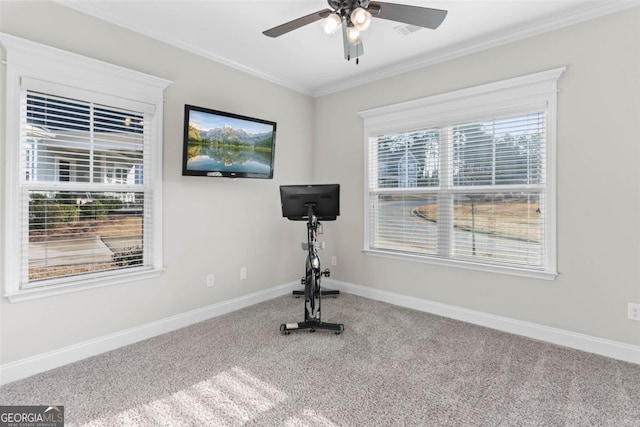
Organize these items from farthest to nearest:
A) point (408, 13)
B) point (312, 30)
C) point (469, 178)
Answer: point (469, 178) → point (312, 30) → point (408, 13)

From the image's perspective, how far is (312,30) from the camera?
9.23 ft

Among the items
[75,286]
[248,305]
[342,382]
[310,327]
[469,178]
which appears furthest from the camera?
[248,305]

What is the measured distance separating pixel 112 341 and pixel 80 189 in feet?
4.04

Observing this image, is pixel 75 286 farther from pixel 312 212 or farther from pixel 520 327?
pixel 520 327

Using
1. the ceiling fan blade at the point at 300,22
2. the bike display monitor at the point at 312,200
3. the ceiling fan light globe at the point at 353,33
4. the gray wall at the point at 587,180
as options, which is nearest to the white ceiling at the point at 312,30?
the gray wall at the point at 587,180

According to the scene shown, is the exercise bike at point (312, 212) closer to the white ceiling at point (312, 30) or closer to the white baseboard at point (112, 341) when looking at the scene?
the white baseboard at point (112, 341)

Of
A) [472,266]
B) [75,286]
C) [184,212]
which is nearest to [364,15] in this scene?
[184,212]

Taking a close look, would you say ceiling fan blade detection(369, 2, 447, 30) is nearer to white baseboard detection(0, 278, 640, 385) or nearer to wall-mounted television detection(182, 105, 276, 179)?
wall-mounted television detection(182, 105, 276, 179)

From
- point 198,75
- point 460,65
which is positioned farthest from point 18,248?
point 460,65

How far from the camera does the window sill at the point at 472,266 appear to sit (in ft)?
9.07

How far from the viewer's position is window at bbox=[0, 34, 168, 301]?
2191 mm

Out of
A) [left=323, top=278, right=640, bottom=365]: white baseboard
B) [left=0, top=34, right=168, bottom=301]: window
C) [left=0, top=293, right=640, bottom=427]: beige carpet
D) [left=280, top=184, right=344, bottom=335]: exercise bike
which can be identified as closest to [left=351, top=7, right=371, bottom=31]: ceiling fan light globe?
[left=280, top=184, right=344, bottom=335]: exercise bike

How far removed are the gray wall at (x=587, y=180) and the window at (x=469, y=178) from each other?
0.39ft

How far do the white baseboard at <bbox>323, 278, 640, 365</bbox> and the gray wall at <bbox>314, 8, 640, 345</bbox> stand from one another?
0.17 ft
